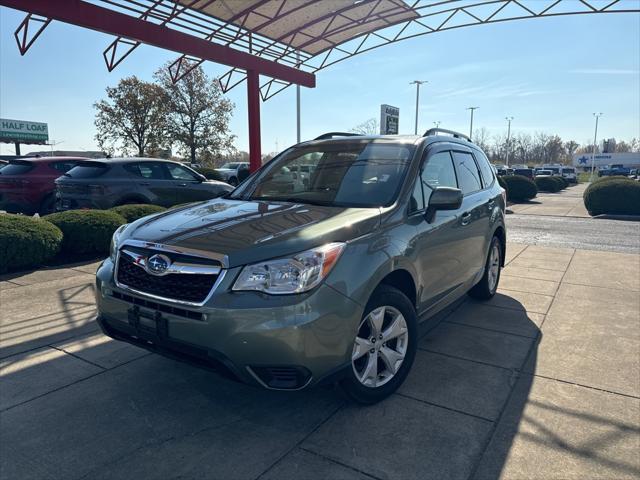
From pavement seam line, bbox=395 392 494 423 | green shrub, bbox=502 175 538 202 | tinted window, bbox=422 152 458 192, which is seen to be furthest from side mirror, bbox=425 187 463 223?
green shrub, bbox=502 175 538 202

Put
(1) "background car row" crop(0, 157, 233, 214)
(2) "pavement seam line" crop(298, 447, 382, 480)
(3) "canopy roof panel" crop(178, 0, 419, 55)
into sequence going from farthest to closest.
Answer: (3) "canopy roof panel" crop(178, 0, 419, 55), (1) "background car row" crop(0, 157, 233, 214), (2) "pavement seam line" crop(298, 447, 382, 480)

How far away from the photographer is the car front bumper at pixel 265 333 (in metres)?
2.38

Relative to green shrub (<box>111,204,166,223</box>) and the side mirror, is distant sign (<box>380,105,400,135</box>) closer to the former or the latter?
green shrub (<box>111,204,166,223</box>)

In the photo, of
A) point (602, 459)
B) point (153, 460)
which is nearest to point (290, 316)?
point (153, 460)

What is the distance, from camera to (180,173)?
32.8ft

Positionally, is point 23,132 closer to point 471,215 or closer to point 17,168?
point 17,168

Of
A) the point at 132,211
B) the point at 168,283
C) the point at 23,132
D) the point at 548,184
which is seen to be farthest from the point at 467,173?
the point at 23,132

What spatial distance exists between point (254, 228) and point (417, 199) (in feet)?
4.45

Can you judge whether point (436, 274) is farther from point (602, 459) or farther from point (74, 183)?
point (74, 183)

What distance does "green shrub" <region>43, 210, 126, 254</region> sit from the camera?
7.05 m

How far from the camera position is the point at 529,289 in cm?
599


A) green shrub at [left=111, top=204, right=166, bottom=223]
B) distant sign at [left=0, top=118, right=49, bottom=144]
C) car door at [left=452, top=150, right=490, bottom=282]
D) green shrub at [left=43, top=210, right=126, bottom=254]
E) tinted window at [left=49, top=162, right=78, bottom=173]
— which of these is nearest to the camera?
car door at [left=452, top=150, right=490, bottom=282]

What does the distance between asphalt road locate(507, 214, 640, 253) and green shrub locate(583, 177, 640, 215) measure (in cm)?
115

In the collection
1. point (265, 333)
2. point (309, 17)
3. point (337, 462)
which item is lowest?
point (337, 462)
